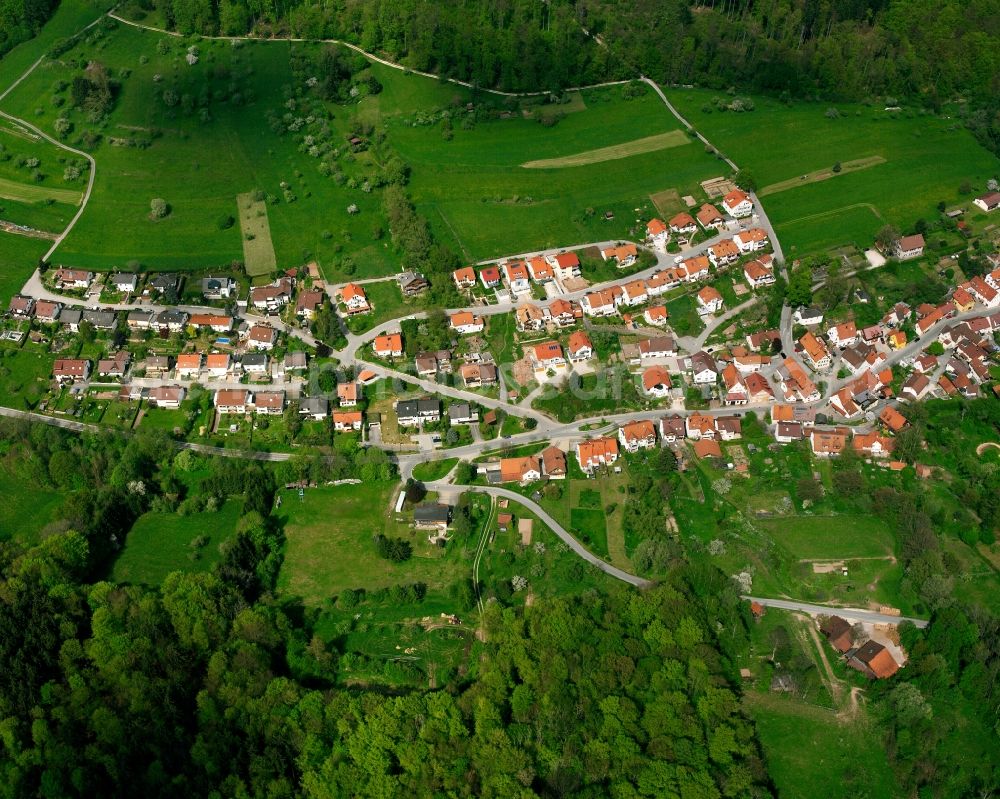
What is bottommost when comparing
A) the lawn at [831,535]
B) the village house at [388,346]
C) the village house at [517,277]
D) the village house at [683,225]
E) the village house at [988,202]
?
the village house at [388,346]

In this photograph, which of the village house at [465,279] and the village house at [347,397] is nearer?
the village house at [347,397]

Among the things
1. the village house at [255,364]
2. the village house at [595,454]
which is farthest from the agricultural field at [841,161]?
the village house at [255,364]

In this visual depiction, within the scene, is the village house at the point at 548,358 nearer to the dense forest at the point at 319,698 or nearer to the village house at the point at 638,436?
the village house at the point at 638,436

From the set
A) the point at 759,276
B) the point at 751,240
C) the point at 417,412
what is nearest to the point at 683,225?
the point at 751,240

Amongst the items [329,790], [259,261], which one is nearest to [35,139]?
[259,261]

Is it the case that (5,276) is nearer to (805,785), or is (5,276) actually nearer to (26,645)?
(26,645)

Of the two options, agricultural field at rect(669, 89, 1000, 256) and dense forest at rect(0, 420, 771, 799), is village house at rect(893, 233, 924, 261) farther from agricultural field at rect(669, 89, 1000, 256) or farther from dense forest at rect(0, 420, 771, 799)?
dense forest at rect(0, 420, 771, 799)
